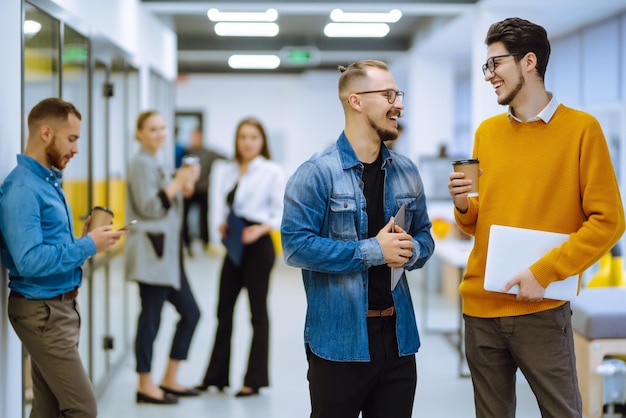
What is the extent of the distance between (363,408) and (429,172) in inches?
222

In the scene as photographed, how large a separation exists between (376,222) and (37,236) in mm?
1142

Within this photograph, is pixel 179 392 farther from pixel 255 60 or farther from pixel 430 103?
pixel 255 60

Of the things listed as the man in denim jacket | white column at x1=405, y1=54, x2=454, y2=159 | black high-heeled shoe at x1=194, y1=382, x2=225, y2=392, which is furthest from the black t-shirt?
white column at x1=405, y1=54, x2=454, y2=159

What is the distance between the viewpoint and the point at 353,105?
2445 millimetres

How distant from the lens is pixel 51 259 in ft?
9.02

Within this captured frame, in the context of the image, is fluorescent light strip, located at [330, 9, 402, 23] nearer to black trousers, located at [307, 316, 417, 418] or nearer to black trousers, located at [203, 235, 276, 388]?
black trousers, located at [203, 235, 276, 388]

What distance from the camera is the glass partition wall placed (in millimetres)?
3553

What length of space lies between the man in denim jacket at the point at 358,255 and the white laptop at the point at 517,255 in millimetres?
210

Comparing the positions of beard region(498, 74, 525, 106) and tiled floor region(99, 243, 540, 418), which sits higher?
beard region(498, 74, 525, 106)

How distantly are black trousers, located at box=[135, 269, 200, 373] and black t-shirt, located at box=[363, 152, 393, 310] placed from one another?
2.36m

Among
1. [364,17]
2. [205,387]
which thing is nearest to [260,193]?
[205,387]

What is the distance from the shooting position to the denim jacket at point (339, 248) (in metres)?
2.33

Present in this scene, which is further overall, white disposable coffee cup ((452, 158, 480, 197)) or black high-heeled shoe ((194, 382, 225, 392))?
black high-heeled shoe ((194, 382, 225, 392))

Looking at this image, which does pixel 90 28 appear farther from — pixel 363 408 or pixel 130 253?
pixel 363 408
